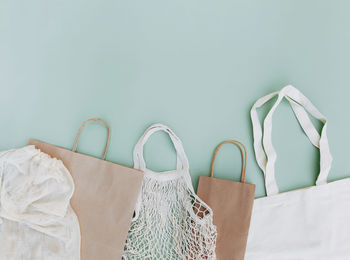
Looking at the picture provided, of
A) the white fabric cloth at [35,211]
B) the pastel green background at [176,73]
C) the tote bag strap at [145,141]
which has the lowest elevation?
the white fabric cloth at [35,211]

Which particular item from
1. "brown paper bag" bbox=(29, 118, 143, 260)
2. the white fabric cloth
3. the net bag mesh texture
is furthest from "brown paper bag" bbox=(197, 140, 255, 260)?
the white fabric cloth

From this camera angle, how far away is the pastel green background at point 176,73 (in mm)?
946

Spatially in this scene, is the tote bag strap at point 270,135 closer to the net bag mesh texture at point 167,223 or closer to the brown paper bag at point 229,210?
the brown paper bag at point 229,210

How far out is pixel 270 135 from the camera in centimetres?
94

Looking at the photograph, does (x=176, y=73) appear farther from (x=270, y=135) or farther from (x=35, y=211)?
(x=35, y=211)

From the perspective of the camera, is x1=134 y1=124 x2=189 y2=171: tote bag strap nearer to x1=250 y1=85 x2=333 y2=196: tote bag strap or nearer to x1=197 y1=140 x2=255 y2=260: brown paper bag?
x1=197 y1=140 x2=255 y2=260: brown paper bag

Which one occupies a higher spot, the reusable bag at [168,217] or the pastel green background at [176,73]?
the pastel green background at [176,73]

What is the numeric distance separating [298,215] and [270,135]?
25 centimetres

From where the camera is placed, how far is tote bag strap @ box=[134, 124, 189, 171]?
2.99ft

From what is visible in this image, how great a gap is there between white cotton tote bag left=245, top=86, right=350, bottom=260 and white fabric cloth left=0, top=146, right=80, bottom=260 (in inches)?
20.8

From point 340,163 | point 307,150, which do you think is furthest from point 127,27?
point 340,163

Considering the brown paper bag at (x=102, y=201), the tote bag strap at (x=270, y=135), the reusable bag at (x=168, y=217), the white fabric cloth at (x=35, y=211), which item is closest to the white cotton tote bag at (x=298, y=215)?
the tote bag strap at (x=270, y=135)

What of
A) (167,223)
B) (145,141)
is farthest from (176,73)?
(167,223)

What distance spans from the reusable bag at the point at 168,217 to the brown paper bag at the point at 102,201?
0.04m
